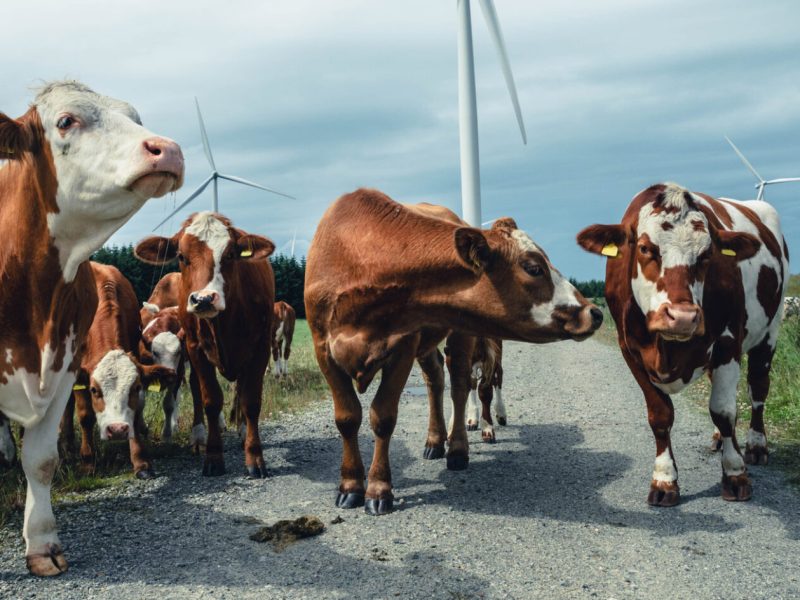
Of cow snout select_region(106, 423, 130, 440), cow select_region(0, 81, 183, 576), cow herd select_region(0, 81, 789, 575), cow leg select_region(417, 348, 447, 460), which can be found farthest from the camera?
cow leg select_region(417, 348, 447, 460)

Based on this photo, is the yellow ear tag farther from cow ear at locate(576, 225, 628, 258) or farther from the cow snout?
the cow snout

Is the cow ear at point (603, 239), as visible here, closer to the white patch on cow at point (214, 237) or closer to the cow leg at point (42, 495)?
the white patch on cow at point (214, 237)

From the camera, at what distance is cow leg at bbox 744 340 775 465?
782 cm

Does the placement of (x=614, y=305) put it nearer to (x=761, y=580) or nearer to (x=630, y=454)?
(x=630, y=454)

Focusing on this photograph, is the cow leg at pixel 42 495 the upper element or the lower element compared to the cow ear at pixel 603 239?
lower

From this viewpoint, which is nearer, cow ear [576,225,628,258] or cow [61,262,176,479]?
cow ear [576,225,628,258]

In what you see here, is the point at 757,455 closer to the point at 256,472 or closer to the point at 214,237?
the point at 256,472

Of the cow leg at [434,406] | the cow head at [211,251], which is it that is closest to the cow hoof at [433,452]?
the cow leg at [434,406]

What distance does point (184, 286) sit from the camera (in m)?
7.99

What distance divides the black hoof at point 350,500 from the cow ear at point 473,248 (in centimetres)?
228

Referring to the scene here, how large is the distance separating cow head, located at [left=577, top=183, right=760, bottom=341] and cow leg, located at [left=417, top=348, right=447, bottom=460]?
100 inches

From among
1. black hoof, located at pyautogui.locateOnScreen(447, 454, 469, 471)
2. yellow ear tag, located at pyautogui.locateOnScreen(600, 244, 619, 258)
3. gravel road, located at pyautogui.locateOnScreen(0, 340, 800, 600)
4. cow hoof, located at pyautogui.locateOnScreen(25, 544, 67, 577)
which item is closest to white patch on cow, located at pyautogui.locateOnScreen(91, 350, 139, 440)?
gravel road, located at pyautogui.locateOnScreen(0, 340, 800, 600)

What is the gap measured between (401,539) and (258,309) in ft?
11.3

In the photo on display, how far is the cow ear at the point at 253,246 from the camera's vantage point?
7953 millimetres
